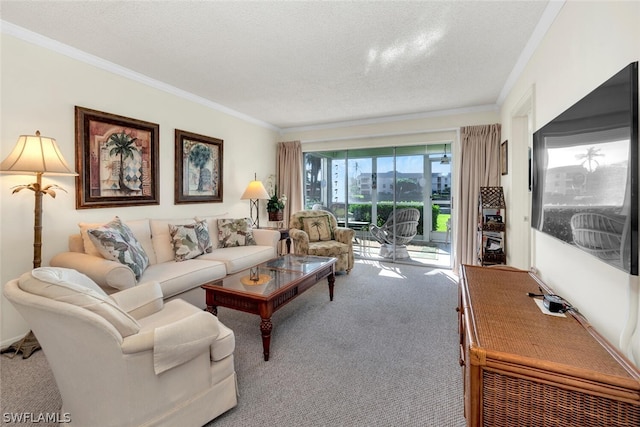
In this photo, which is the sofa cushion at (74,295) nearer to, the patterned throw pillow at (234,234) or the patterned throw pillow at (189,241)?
the patterned throw pillow at (189,241)

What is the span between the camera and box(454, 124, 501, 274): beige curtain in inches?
158

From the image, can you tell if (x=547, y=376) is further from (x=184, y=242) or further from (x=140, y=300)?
(x=184, y=242)

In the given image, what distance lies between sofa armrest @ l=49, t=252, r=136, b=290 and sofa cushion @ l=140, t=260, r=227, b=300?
23 cm

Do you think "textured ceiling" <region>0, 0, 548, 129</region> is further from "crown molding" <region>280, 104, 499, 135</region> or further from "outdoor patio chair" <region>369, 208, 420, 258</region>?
"outdoor patio chair" <region>369, 208, 420, 258</region>

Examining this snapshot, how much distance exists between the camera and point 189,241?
3178 millimetres

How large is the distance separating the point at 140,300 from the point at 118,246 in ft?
2.70

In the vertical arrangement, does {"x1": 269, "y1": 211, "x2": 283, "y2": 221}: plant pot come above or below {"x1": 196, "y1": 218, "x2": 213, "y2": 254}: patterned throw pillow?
above

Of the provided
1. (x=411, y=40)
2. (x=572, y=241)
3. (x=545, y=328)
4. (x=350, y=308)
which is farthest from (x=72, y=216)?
(x=572, y=241)

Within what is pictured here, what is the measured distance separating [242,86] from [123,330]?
302cm

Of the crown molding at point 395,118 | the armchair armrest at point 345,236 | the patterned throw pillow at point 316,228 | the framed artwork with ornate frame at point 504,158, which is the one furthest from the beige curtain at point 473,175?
the patterned throw pillow at point 316,228

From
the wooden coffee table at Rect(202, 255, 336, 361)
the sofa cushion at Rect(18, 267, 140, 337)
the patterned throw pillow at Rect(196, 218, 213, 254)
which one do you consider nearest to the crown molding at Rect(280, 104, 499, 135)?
the patterned throw pillow at Rect(196, 218, 213, 254)

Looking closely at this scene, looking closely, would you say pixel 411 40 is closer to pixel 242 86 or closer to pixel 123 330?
pixel 242 86

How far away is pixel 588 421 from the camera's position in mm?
930

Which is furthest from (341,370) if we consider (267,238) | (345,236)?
(345,236)
